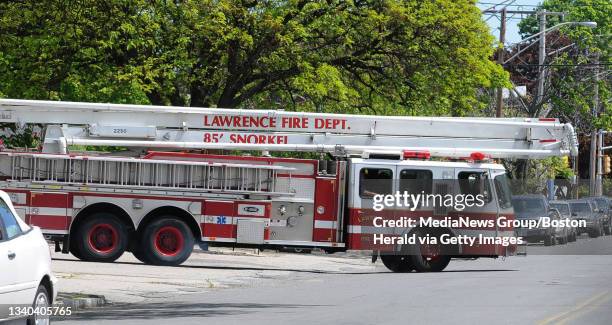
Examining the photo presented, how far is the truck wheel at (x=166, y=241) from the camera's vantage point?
21.8 meters

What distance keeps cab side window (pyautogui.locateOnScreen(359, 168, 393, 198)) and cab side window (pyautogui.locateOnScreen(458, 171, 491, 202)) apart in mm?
1638

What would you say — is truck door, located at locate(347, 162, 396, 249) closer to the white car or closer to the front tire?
the white car

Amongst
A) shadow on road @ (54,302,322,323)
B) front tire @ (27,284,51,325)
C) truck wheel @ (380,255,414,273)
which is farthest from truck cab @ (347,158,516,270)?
front tire @ (27,284,51,325)

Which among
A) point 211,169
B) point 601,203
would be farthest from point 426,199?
point 601,203

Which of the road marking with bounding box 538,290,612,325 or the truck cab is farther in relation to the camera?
the truck cab

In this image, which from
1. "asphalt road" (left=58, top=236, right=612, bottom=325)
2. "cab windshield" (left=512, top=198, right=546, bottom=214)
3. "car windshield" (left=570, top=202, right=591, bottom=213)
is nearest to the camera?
"asphalt road" (left=58, top=236, right=612, bottom=325)

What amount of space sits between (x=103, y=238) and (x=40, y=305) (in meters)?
9.78

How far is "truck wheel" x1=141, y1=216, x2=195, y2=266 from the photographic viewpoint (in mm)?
21828

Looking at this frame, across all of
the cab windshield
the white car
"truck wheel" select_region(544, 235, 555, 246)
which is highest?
the cab windshield

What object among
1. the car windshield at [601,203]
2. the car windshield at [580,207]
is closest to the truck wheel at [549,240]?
the car windshield at [580,207]

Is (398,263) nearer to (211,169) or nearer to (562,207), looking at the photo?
(211,169)

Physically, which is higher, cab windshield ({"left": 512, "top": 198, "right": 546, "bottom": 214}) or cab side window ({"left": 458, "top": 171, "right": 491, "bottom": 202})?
cab side window ({"left": 458, "top": 171, "right": 491, "bottom": 202})

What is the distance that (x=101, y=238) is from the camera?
2197cm

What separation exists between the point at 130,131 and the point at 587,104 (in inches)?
1864
